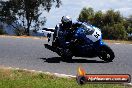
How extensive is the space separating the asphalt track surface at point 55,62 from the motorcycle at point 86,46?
0.21 metres

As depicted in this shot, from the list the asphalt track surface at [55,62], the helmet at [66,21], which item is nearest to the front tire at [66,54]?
the asphalt track surface at [55,62]

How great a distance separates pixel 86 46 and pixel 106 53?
0.67 meters

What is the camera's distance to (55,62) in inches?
534

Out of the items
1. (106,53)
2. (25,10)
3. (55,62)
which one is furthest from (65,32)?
(25,10)

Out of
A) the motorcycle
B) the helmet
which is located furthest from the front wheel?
the helmet

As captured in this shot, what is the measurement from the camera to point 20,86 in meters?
9.16

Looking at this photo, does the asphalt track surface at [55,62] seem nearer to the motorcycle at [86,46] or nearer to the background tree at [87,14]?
the motorcycle at [86,46]

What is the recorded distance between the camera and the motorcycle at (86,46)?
45.9 ft

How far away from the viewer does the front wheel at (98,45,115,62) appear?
1389 centimetres

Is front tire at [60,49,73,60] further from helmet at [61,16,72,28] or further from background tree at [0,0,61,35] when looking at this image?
background tree at [0,0,61,35]

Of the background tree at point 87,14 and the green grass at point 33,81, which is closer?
the green grass at point 33,81

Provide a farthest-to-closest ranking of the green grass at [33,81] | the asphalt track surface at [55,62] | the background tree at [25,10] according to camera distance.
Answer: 1. the background tree at [25,10]
2. the asphalt track surface at [55,62]
3. the green grass at [33,81]

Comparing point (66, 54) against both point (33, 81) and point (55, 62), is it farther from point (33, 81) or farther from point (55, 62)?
point (33, 81)

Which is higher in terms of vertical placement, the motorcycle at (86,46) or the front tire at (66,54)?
the motorcycle at (86,46)
